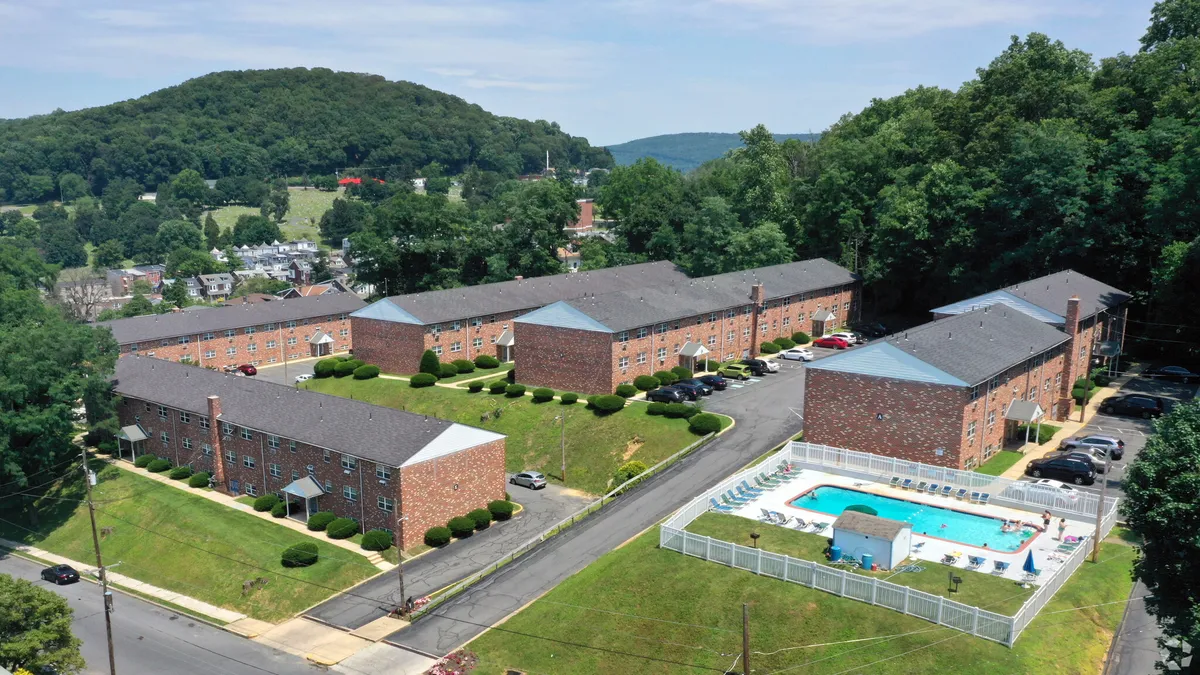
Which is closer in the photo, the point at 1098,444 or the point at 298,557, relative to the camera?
the point at 298,557

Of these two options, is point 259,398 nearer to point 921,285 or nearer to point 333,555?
point 333,555

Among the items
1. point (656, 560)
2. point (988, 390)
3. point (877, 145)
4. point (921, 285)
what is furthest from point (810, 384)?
point (877, 145)

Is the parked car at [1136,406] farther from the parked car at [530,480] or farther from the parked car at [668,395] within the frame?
the parked car at [530,480]

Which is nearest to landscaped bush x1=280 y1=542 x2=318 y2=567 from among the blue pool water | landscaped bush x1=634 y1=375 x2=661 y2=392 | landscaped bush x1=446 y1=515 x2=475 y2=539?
landscaped bush x1=446 y1=515 x2=475 y2=539

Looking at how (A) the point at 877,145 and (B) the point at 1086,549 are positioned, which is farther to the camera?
(A) the point at 877,145

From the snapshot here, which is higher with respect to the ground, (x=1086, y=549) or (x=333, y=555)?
(x=1086, y=549)

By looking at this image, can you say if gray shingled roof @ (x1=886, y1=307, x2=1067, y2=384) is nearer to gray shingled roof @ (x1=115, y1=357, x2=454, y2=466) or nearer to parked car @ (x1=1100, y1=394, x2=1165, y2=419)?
parked car @ (x1=1100, y1=394, x2=1165, y2=419)

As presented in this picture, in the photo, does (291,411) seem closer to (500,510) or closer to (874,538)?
(500,510)

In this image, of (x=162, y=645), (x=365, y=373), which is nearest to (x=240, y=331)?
(x=365, y=373)
